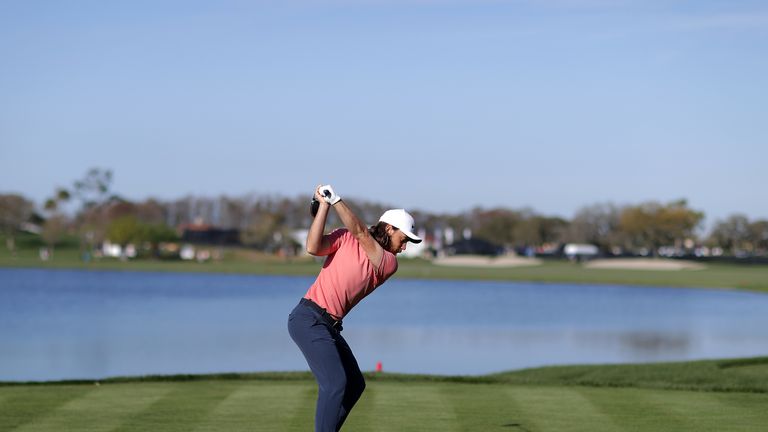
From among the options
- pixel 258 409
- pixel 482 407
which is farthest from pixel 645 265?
pixel 258 409

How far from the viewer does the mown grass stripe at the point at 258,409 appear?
1145 cm

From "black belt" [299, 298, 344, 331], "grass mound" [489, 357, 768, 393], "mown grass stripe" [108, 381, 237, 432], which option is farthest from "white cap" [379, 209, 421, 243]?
"grass mound" [489, 357, 768, 393]

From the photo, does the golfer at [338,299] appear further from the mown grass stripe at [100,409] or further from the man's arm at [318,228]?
the mown grass stripe at [100,409]

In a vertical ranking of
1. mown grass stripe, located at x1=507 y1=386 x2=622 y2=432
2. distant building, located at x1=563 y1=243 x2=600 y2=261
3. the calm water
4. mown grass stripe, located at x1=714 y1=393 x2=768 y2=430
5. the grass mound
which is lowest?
distant building, located at x1=563 y1=243 x2=600 y2=261

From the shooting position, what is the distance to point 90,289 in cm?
6562

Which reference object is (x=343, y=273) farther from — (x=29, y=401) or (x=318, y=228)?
(x=29, y=401)

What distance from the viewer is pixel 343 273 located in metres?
8.69

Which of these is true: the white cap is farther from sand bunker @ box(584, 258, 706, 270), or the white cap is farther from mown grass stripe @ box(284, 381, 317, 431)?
sand bunker @ box(584, 258, 706, 270)

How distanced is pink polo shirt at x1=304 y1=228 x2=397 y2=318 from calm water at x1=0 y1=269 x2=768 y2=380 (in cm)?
1285

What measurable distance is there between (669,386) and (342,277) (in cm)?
882

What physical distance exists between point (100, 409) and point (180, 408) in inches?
33.3

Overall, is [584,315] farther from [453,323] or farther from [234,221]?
[234,221]

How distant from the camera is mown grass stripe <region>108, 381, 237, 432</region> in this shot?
37.8 ft

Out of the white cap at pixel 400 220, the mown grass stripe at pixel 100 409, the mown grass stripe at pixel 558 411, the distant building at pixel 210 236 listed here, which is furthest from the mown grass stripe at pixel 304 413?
the distant building at pixel 210 236
